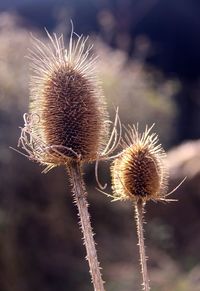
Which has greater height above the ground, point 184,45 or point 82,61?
point 184,45

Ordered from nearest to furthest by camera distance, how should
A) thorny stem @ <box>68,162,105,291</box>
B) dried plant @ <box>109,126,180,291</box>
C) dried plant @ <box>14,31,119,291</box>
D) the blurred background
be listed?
thorny stem @ <box>68,162,105,291</box>, dried plant @ <box>14,31,119,291</box>, dried plant @ <box>109,126,180,291</box>, the blurred background

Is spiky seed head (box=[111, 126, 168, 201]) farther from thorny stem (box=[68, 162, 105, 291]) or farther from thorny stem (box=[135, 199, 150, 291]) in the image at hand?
thorny stem (box=[68, 162, 105, 291])

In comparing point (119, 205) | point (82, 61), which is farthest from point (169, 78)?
point (82, 61)

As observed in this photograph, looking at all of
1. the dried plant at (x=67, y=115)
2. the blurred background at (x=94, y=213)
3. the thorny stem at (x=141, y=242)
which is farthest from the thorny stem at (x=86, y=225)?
the blurred background at (x=94, y=213)

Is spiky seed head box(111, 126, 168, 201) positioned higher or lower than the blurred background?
lower

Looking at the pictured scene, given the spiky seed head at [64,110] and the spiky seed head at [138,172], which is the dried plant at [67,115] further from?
the spiky seed head at [138,172]

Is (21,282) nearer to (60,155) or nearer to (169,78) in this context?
(60,155)

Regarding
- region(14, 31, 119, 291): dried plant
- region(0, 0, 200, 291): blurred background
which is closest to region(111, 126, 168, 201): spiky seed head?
region(14, 31, 119, 291): dried plant
